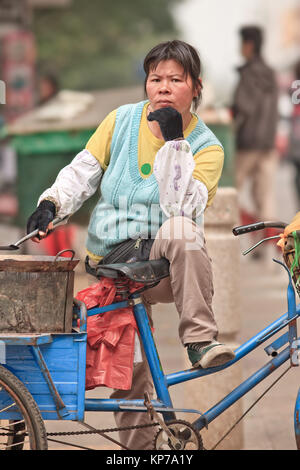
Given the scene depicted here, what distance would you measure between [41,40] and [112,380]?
28135mm

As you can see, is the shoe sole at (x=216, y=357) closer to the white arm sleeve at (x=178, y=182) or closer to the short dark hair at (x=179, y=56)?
the white arm sleeve at (x=178, y=182)

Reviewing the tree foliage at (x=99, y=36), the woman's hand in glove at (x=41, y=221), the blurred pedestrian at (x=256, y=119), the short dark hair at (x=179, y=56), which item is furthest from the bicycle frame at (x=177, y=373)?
the tree foliage at (x=99, y=36)

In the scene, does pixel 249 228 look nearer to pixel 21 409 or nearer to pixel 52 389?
pixel 52 389

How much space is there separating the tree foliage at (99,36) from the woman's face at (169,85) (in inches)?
930

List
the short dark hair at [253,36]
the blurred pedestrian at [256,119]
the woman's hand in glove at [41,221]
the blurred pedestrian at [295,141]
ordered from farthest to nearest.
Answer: the blurred pedestrian at [295,141], the blurred pedestrian at [256,119], the short dark hair at [253,36], the woman's hand in glove at [41,221]

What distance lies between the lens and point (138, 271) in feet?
13.0

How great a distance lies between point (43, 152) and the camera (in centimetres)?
1083

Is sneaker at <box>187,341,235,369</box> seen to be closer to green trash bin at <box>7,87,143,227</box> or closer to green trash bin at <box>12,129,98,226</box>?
green trash bin at <box>7,87,143,227</box>

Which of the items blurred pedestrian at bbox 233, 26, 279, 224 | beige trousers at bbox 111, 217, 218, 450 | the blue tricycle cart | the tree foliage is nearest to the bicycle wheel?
the blue tricycle cart

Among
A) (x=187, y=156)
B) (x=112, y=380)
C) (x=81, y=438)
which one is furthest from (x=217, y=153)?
(x=81, y=438)

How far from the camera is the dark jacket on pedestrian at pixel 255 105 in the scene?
11.6 m

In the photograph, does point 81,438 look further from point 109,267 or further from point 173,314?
point 173,314

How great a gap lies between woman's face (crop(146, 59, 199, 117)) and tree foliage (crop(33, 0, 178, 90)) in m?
23.6

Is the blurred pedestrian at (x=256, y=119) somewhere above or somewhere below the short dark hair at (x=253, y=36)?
below
